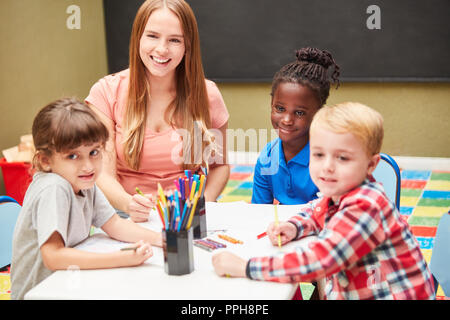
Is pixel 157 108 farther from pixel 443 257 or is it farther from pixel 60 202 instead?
pixel 443 257

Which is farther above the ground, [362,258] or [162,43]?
[162,43]

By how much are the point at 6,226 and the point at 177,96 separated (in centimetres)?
80

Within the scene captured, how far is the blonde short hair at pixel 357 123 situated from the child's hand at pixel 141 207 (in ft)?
1.95

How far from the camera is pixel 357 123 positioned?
1.23m

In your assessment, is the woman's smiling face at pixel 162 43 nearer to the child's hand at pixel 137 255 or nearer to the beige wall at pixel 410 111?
the child's hand at pixel 137 255

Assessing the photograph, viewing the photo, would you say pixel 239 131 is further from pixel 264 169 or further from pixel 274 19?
pixel 264 169

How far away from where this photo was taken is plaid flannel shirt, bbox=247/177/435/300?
118cm

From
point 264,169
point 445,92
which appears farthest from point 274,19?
point 264,169

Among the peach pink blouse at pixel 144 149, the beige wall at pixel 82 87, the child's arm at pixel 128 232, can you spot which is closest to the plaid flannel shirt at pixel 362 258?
the child's arm at pixel 128 232

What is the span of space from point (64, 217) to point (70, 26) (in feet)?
12.3

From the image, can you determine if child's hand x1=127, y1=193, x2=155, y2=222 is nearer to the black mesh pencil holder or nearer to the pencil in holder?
the black mesh pencil holder

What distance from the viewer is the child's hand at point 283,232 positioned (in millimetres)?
1420

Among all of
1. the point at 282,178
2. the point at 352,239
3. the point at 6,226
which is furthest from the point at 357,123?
the point at 6,226

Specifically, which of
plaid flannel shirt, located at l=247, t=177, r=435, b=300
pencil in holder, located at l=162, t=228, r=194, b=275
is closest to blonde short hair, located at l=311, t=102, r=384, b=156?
plaid flannel shirt, located at l=247, t=177, r=435, b=300
